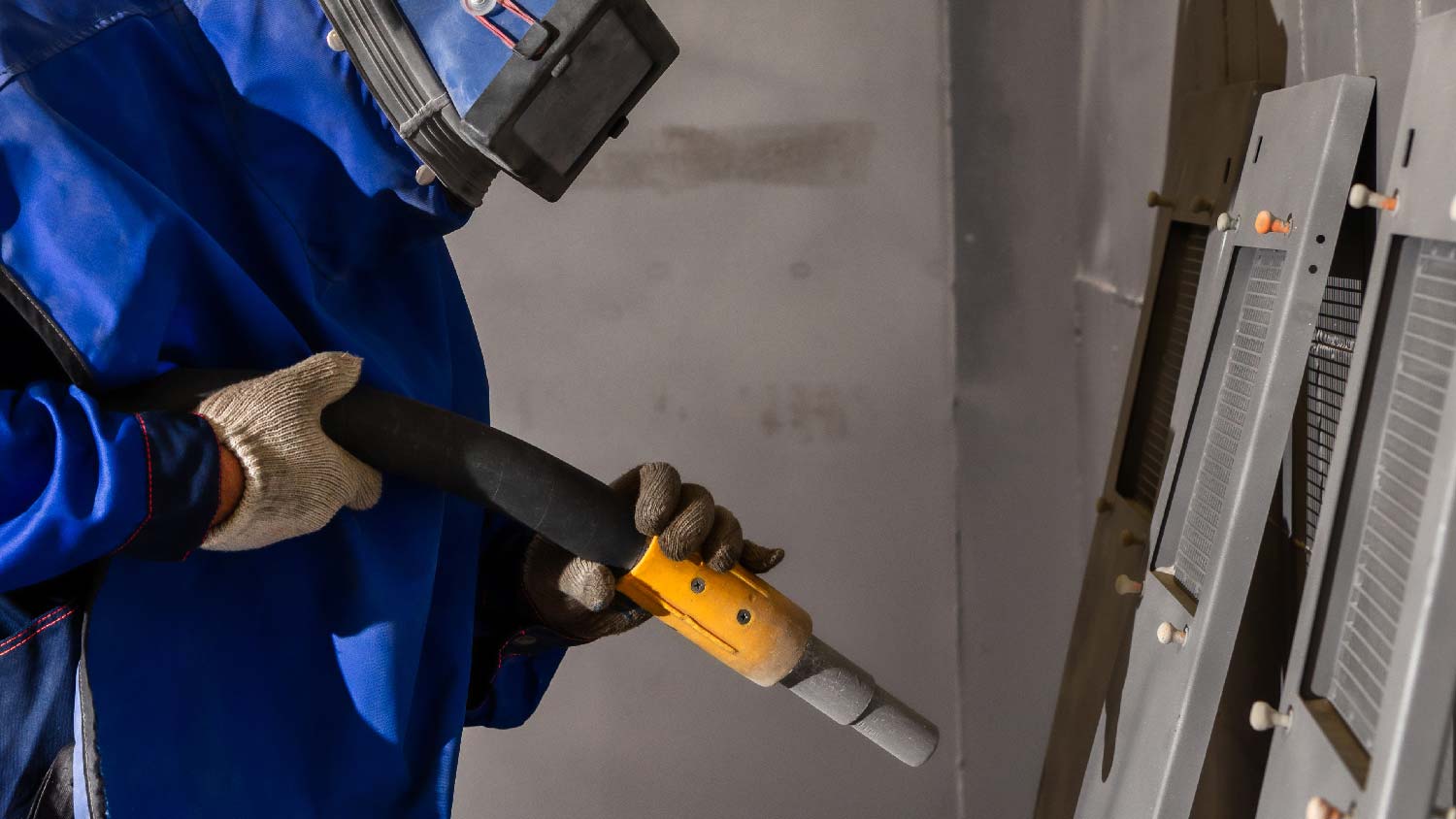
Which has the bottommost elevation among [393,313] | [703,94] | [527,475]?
[527,475]

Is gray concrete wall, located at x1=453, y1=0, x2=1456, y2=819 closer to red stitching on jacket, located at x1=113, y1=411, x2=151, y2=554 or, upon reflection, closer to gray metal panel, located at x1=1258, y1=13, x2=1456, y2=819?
gray metal panel, located at x1=1258, y1=13, x2=1456, y2=819

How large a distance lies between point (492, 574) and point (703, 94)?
120 centimetres

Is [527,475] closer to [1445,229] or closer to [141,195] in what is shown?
[141,195]

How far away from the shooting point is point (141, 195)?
0.91 metres

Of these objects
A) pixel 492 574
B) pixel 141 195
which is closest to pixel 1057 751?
pixel 492 574

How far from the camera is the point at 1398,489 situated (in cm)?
75

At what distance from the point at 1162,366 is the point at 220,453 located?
3.74ft

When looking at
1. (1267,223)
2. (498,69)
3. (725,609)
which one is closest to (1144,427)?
(1267,223)

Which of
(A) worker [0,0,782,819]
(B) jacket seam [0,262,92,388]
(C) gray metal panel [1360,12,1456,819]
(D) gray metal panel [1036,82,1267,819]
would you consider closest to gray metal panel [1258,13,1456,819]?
(C) gray metal panel [1360,12,1456,819]

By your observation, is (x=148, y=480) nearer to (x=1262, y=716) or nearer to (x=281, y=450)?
(x=281, y=450)

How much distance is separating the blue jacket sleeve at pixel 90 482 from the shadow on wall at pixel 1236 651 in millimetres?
→ 903

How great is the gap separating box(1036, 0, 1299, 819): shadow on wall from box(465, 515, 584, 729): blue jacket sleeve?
0.65 meters

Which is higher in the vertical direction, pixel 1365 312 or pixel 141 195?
pixel 1365 312

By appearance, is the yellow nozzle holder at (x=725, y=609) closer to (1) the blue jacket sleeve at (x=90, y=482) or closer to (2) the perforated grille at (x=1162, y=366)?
(1) the blue jacket sleeve at (x=90, y=482)
